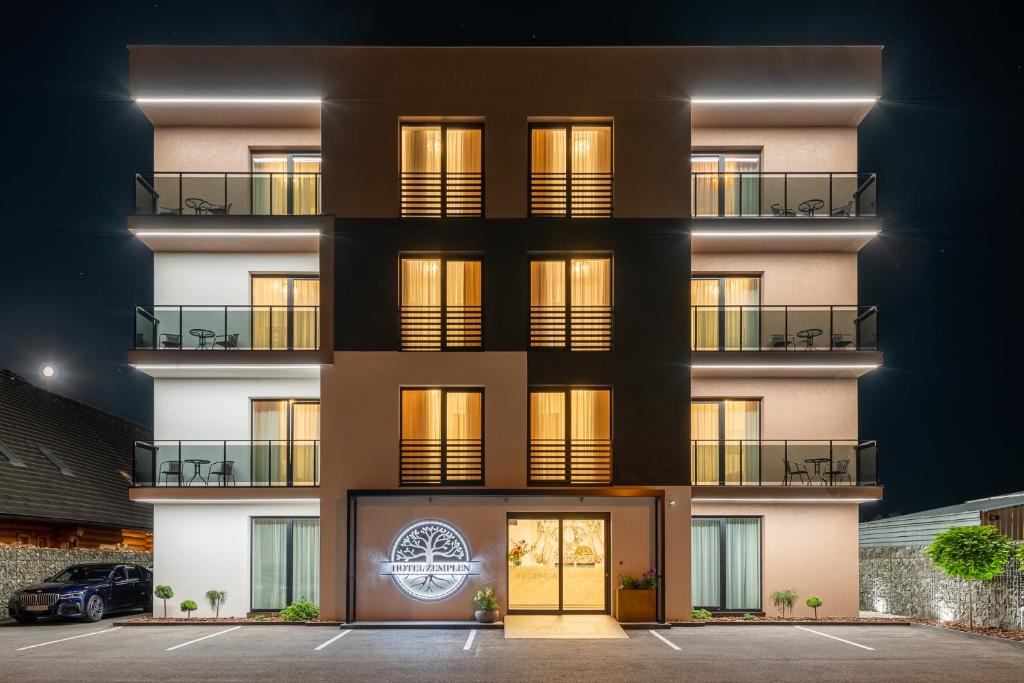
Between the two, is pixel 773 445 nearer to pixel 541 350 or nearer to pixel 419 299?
pixel 541 350

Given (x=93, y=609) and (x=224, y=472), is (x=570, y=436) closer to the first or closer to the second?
(x=224, y=472)

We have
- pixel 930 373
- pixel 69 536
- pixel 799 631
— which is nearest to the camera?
pixel 799 631

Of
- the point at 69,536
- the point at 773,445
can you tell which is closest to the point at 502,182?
the point at 773,445

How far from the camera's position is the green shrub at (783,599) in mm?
18594

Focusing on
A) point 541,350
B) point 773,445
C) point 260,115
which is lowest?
point 773,445

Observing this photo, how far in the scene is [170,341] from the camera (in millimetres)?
19062

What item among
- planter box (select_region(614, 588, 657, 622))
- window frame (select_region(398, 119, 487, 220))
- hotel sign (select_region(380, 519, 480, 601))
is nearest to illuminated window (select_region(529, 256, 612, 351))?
window frame (select_region(398, 119, 487, 220))

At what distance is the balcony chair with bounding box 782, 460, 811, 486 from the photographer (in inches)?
749

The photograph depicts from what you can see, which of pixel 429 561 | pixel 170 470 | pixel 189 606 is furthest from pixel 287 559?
pixel 429 561

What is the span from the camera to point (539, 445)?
18.5m

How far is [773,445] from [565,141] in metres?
7.91

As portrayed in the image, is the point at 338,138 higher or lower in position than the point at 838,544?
higher

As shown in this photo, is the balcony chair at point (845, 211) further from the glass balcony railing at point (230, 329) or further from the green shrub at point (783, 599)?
the glass balcony railing at point (230, 329)

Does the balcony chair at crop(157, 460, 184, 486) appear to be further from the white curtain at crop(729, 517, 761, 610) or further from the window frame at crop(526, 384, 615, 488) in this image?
the white curtain at crop(729, 517, 761, 610)
